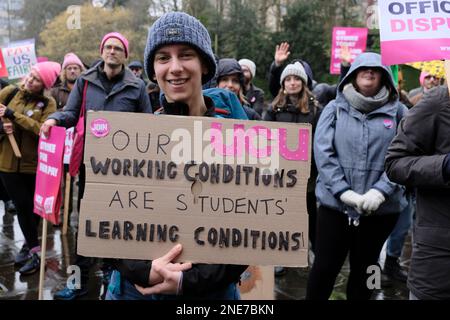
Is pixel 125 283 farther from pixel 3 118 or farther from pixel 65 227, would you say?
pixel 65 227

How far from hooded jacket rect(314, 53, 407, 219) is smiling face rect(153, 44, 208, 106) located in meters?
1.67

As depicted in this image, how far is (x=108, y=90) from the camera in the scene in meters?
3.98

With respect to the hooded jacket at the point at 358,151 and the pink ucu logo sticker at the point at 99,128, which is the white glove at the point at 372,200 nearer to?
the hooded jacket at the point at 358,151

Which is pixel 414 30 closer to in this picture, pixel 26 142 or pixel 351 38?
pixel 26 142

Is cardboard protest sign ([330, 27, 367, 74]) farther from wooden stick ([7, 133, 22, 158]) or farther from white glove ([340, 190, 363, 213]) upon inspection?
white glove ([340, 190, 363, 213])

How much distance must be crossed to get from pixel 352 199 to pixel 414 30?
1274mm

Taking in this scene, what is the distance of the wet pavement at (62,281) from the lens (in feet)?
13.9

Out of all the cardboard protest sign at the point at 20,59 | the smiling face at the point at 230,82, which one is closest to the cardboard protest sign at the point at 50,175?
the smiling face at the point at 230,82

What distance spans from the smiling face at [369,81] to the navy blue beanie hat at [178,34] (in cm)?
169

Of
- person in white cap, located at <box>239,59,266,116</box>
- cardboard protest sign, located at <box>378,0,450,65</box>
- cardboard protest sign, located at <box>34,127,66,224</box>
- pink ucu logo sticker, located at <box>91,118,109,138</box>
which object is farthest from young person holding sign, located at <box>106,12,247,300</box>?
person in white cap, located at <box>239,59,266,116</box>

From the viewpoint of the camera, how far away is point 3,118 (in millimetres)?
4527

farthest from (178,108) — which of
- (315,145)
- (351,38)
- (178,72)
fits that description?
(351,38)
